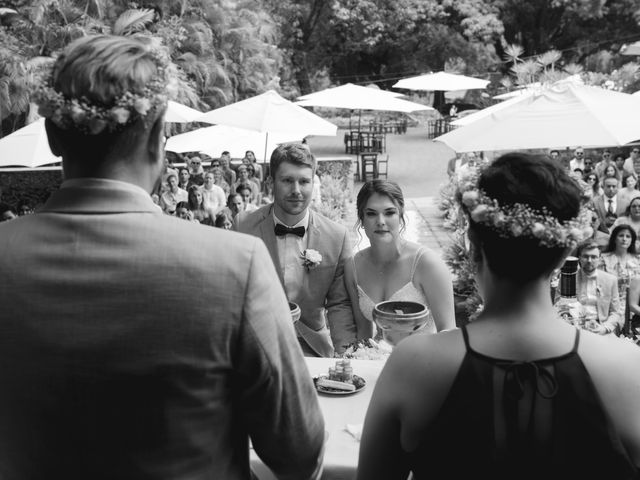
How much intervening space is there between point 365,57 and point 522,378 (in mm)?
39153

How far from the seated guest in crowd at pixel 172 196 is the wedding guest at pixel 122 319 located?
9.81 meters

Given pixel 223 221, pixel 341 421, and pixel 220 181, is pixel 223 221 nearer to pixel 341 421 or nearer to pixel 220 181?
pixel 220 181

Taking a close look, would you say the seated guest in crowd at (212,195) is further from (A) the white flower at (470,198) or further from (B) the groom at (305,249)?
(A) the white flower at (470,198)

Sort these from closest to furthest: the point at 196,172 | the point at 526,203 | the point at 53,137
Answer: the point at 53,137
the point at 526,203
the point at 196,172

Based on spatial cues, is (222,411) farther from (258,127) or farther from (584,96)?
(258,127)

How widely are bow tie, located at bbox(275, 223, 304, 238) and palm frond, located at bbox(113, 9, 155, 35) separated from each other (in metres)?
15.9

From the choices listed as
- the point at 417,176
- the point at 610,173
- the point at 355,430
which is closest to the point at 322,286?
the point at 355,430

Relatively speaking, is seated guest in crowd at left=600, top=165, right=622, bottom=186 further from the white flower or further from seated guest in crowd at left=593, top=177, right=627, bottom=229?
the white flower

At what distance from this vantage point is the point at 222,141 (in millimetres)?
13938

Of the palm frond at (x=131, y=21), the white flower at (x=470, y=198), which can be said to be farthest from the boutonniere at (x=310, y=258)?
the palm frond at (x=131, y=21)

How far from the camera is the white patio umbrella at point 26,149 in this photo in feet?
29.4

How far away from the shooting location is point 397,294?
13.4ft

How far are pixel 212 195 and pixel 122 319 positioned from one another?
10749 mm

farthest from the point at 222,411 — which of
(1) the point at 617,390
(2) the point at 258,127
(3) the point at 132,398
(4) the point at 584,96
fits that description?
(2) the point at 258,127
